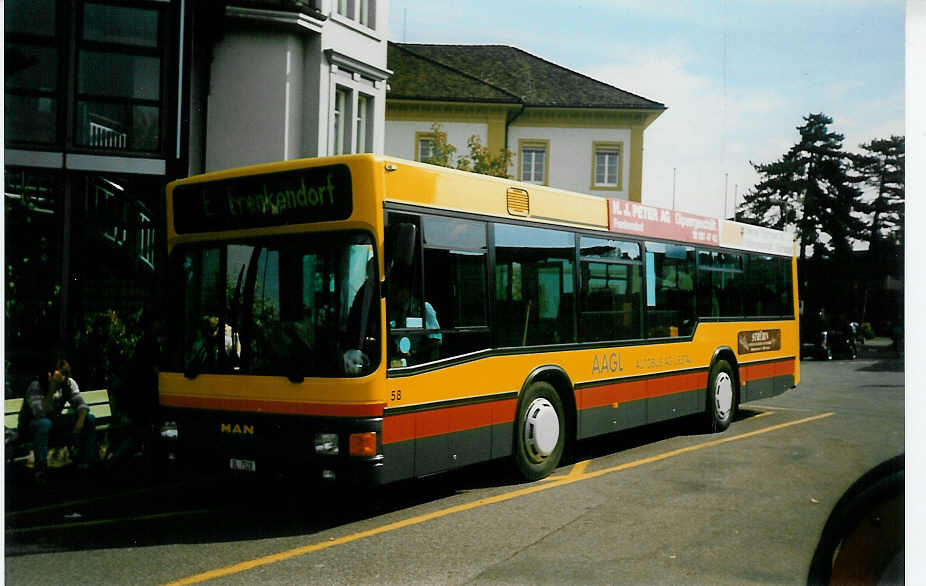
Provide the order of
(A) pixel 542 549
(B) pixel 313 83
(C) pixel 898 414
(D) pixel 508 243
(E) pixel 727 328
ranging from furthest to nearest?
1. (B) pixel 313 83
2. (E) pixel 727 328
3. (D) pixel 508 243
4. (A) pixel 542 549
5. (C) pixel 898 414

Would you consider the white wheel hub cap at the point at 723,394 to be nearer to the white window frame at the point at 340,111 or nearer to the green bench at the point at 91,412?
the white window frame at the point at 340,111

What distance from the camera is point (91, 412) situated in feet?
29.2

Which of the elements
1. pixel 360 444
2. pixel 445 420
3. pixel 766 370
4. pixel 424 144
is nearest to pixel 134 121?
pixel 424 144

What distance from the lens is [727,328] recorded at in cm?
1212

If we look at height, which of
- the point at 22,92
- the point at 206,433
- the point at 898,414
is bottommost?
the point at 206,433

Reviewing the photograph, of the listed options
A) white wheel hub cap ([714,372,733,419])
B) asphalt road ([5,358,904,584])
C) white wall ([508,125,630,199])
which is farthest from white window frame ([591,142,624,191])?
asphalt road ([5,358,904,584])

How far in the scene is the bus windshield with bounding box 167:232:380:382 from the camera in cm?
658

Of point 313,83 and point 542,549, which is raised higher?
point 313,83

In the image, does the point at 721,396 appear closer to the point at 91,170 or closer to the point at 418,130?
the point at 418,130

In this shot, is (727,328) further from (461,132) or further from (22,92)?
(22,92)

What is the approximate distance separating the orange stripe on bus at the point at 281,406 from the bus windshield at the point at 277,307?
8.3 inches

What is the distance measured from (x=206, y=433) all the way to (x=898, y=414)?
16.2ft

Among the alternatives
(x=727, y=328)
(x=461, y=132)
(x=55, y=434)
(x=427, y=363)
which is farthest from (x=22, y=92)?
(x=727, y=328)

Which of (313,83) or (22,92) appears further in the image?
(313,83)
